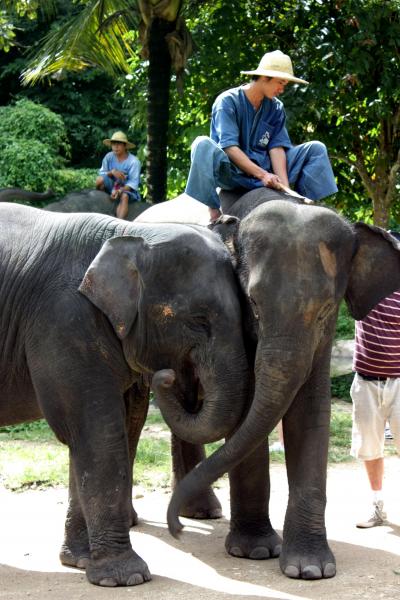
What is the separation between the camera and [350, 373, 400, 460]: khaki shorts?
7039mm

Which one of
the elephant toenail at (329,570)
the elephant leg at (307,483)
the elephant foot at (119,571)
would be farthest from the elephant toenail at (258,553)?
the elephant foot at (119,571)

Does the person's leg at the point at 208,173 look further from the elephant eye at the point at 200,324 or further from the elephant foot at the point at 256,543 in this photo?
the elephant foot at the point at 256,543

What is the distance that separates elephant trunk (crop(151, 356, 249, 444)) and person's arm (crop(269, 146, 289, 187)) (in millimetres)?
1742

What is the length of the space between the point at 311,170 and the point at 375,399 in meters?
1.49

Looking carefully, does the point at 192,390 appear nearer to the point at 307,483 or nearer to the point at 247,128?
the point at 307,483

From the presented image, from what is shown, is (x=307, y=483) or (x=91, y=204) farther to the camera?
(x=91, y=204)

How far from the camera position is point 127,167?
14078 millimetres

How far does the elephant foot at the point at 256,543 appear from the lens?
6301 millimetres

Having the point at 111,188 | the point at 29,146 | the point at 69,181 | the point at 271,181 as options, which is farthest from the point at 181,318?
the point at 69,181

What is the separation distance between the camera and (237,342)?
557 centimetres

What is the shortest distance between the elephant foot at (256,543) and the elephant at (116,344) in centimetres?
72

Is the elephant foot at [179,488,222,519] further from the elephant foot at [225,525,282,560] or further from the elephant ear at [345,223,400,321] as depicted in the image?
the elephant ear at [345,223,400,321]

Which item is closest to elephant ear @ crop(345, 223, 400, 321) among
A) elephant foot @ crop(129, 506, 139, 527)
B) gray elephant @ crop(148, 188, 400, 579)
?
gray elephant @ crop(148, 188, 400, 579)

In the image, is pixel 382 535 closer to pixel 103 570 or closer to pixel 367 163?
pixel 103 570
